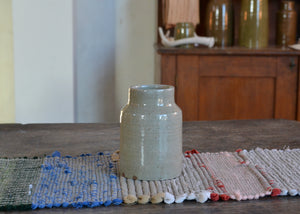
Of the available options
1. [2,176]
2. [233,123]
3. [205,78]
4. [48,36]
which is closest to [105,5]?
[48,36]

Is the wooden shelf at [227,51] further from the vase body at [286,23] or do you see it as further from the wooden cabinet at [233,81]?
the vase body at [286,23]

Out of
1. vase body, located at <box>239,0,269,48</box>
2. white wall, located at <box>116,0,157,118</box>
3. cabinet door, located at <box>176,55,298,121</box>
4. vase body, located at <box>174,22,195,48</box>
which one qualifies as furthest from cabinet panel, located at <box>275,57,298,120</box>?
white wall, located at <box>116,0,157,118</box>

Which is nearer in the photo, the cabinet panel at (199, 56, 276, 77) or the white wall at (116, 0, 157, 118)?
the cabinet panel at (199, 56, 276, 77)

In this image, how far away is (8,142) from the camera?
1.01 metres

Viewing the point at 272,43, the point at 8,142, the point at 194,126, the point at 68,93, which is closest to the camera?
the point at 8,142

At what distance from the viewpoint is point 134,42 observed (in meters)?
2.74

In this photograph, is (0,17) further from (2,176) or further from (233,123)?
(2,176)

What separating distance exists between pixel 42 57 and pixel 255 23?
112cm

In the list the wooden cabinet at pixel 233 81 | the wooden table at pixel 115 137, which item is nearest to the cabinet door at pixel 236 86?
the wooden cabinet at pixel 233 81

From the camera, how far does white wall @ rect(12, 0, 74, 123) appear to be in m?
2.33

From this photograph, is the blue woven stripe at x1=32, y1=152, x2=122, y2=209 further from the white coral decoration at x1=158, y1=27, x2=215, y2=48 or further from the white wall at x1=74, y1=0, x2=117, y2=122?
the white wall at x1=74, y1=0, x2=117, y2=122

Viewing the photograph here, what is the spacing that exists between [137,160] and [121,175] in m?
0.04

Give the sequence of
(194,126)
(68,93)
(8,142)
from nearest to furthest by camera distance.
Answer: (8,142)
(194,126)
(68,93)

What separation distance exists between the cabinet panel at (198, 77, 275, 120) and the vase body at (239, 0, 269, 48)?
247 millimetres
